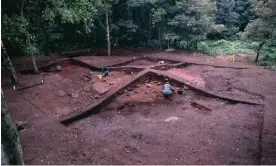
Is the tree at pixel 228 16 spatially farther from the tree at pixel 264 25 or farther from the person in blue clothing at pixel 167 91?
the person in blue clothing at pixel 167 91

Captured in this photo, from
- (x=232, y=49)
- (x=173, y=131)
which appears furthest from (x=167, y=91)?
(x=232, y=49)

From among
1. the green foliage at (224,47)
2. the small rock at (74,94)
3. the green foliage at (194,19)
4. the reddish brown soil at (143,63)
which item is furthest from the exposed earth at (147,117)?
the green foliage at (224,47)

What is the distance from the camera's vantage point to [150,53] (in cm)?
1962

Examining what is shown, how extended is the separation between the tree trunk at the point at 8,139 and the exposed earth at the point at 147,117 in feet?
5.35

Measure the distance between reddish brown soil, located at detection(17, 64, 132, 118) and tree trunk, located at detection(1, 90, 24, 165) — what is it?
16.4ft

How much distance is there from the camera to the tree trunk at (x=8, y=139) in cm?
475

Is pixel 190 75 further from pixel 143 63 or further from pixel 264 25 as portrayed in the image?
pixel 264 25

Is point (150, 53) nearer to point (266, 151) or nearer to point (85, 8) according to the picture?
point (85, 8)

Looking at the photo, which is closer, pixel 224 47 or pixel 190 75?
pixel 190 75

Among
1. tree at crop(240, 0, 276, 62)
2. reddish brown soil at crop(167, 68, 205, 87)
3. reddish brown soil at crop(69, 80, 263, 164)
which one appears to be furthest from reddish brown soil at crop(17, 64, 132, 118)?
tree at crop(240, 0, 276, 62)

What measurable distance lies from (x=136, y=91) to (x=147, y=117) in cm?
263

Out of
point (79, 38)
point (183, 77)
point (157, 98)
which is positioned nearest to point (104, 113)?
point (157, 98)

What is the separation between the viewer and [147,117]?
33.8ft

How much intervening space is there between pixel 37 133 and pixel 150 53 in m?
12.7
